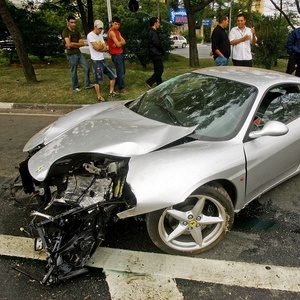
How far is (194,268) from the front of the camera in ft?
7.42

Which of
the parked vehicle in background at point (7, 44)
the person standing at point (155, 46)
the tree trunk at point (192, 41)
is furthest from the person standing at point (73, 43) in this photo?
the parked vehicle in background at point (7, 44)

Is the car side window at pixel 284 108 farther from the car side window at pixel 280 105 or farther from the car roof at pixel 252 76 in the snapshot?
the car roof at pixel 252 76

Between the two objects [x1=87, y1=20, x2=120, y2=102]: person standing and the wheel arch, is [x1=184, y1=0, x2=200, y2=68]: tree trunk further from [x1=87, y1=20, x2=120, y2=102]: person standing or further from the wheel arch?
the wheel arch

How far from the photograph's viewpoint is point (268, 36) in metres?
11.2

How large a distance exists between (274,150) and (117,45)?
5118 mm

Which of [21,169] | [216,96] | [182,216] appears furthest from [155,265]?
[216,96]

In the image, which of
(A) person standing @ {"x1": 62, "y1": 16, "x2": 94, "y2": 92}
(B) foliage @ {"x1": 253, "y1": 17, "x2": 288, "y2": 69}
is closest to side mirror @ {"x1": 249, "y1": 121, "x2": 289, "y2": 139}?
(A) person standing @ {"x1": 62, "y1": 16, "x2": 94, "y2": 92}

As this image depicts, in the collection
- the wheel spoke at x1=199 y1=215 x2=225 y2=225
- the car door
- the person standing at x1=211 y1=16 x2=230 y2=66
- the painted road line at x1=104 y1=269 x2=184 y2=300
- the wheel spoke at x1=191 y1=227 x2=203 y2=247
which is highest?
the person standing at x1=211 y1=16 x2=230 y2=66

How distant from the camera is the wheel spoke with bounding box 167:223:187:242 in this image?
7.41ft

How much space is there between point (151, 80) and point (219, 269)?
225 inches

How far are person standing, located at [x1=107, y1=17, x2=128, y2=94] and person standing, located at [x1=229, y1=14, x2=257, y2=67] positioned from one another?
2.46 m

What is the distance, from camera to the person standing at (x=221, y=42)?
612cm

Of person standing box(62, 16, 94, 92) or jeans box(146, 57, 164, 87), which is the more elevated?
person standing box(62, 16, 94, 92)

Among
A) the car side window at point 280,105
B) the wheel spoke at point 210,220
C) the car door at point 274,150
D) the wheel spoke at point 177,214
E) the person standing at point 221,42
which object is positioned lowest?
the wheel spoke at point 210,220
